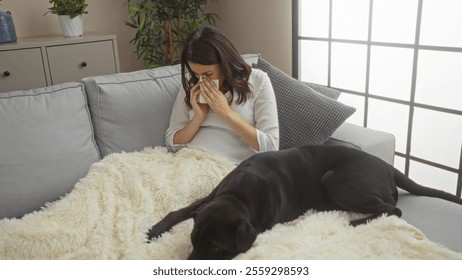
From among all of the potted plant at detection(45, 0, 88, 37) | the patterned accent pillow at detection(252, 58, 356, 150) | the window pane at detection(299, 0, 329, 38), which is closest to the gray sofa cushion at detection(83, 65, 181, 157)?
the patterned accent pillow at detection(252, 58, 356, 150)

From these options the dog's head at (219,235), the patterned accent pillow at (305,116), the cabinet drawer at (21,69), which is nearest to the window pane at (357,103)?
the patterned accent pillow at (305,116)

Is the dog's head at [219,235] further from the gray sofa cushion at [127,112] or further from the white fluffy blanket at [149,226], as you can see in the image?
the gray sofa cushion at [127,112]

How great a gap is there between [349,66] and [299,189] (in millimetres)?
1448

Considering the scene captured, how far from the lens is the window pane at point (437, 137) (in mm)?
1910

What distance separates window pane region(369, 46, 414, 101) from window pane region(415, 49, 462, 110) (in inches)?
2.6

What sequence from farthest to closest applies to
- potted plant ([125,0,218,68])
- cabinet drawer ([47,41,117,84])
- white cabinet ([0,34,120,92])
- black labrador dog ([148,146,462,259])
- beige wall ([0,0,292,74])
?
potted plant ([125,0,218,68])
beige wall ([0,0,292,74])
cabinet drawer ([47,41,117,84])
white cabinet ([0,34,120,92])
black labrador dog ([148,146,462,259])

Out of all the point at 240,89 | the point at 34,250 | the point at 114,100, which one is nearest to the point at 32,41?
the point at 114,100

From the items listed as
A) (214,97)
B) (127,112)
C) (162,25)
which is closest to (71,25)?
(162,25)

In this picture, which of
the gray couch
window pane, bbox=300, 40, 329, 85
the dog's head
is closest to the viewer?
the dog's head

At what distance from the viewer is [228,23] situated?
3.12 metres

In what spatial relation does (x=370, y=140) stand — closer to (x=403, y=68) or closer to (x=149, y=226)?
(x=403, y=68)

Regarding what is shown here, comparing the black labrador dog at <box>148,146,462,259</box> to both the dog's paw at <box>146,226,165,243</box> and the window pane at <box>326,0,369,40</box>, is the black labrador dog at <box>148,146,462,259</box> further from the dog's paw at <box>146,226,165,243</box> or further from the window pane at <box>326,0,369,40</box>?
the window pane at <box>326,0,369,40</box>

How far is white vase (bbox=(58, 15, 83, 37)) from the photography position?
2.49m

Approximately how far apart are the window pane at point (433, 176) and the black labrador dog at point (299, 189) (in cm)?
91
